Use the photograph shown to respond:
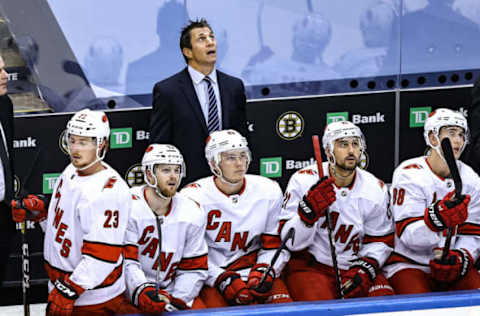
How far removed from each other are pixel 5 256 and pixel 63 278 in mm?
1081

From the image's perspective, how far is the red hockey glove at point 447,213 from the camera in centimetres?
407

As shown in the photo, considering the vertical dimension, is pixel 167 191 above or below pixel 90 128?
below

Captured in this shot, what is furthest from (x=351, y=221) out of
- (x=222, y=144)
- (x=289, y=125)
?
(x=289, y=125)

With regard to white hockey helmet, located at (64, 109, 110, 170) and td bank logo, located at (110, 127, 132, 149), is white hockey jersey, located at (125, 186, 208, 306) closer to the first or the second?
white hockey helmet, located at (64, 109, 110, 170)

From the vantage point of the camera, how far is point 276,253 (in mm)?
4102

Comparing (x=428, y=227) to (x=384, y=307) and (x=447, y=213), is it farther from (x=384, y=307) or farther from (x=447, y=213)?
(x=384, y=307)

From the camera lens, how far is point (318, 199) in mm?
4184

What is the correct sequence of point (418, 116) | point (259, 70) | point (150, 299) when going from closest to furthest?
point (150, 299), point (259, 70), point (418, 116)

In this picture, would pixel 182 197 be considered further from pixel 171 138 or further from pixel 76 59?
pixel 76 59

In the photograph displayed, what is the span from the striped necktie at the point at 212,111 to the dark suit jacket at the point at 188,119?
0.04 m

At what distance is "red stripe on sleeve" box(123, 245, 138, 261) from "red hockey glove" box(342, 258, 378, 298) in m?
1.08

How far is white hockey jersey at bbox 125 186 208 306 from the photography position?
412 centimetres

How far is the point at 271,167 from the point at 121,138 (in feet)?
3.57

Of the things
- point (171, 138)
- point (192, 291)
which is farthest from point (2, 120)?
point (192, 291)
